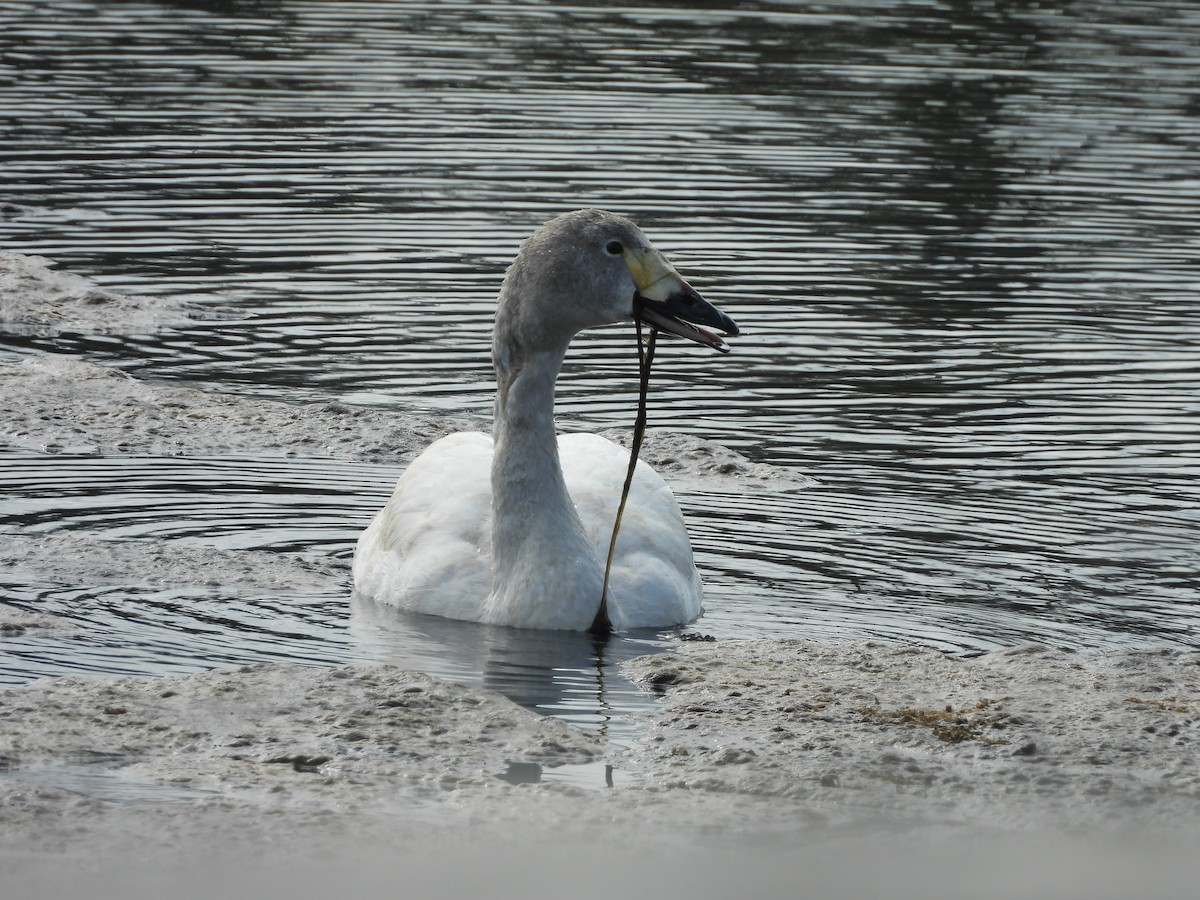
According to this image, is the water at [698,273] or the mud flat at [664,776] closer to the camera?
the mud flat at [664,776]

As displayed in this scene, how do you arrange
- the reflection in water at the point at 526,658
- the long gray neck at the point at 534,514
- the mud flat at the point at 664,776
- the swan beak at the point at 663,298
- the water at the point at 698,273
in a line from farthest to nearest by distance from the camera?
the water at the point at 698,273 → the long gray neck at the point at 534,514 → the swan beak at the point at 663,298 → the reflection in water at the point at 526,658 → the mud flat at the point at 664,776

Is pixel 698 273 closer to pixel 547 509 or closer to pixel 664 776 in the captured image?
pixel 547 509

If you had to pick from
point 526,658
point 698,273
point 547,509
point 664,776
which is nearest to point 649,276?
point 547,509

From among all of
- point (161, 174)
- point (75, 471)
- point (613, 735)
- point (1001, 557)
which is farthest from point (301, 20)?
point (613, 735)

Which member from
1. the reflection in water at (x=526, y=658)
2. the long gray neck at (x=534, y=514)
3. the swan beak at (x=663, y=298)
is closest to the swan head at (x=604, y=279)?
the swan beak at (x=663, y=298)

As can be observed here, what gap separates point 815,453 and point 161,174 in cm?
856

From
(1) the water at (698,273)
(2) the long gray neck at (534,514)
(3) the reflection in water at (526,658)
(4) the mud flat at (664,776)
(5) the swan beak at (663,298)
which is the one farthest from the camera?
(1) the water at (698,273)

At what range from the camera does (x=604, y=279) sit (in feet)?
27.7

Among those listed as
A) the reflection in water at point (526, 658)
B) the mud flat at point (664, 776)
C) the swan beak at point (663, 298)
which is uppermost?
the swan beak at point (663, 298)

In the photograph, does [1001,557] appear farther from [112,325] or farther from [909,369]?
[112,325]

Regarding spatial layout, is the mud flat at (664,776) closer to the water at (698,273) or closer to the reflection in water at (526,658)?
the reflection in water at (526,658)

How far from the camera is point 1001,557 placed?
9.66 meters

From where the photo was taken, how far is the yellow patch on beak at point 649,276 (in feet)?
27.7

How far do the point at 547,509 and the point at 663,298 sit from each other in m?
0.98
